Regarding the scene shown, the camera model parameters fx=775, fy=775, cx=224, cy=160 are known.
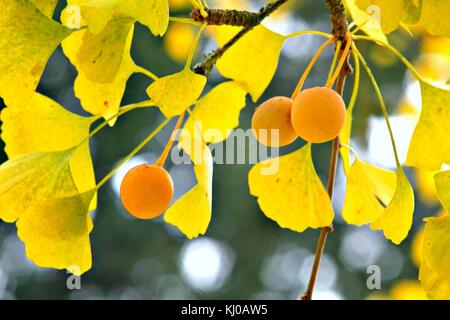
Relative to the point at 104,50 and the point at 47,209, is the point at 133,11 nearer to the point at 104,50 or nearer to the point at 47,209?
the point at 104,50

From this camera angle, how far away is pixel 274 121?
1.96ft

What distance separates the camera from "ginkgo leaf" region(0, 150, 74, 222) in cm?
59

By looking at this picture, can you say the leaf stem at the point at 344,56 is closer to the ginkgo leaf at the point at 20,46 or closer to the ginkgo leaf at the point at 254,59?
the ginkgo leaf at the point at 254,59

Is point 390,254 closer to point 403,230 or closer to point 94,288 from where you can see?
point 94,288

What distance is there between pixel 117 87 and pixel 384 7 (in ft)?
0.84

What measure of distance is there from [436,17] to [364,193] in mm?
239

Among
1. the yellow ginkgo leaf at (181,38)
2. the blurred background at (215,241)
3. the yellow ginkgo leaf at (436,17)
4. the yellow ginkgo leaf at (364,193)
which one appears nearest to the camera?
the yellow ginkgo leaf at (436,17)

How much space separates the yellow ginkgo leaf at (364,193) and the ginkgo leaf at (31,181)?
0.25 meters

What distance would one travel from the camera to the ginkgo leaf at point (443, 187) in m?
0.54

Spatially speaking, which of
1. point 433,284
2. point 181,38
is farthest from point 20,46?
point 181,38

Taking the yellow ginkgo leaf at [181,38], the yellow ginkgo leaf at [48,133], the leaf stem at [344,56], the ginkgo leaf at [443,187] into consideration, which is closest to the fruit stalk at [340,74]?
the leaf stem at [344,56]

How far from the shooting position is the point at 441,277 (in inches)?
21.3

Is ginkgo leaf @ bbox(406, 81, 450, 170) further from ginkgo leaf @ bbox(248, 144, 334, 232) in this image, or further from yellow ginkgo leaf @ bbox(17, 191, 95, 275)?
yellow ginkgo leaf @ bbox(17, 191, 95, 275)

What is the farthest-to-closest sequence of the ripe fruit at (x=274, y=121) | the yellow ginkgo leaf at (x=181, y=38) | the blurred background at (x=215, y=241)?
1. the blurred background at (x=215, y=241)
2. the yellow ginkgo leaf at (x=181, y=38)
3. the ripe fruit at (x=274, y=121)
